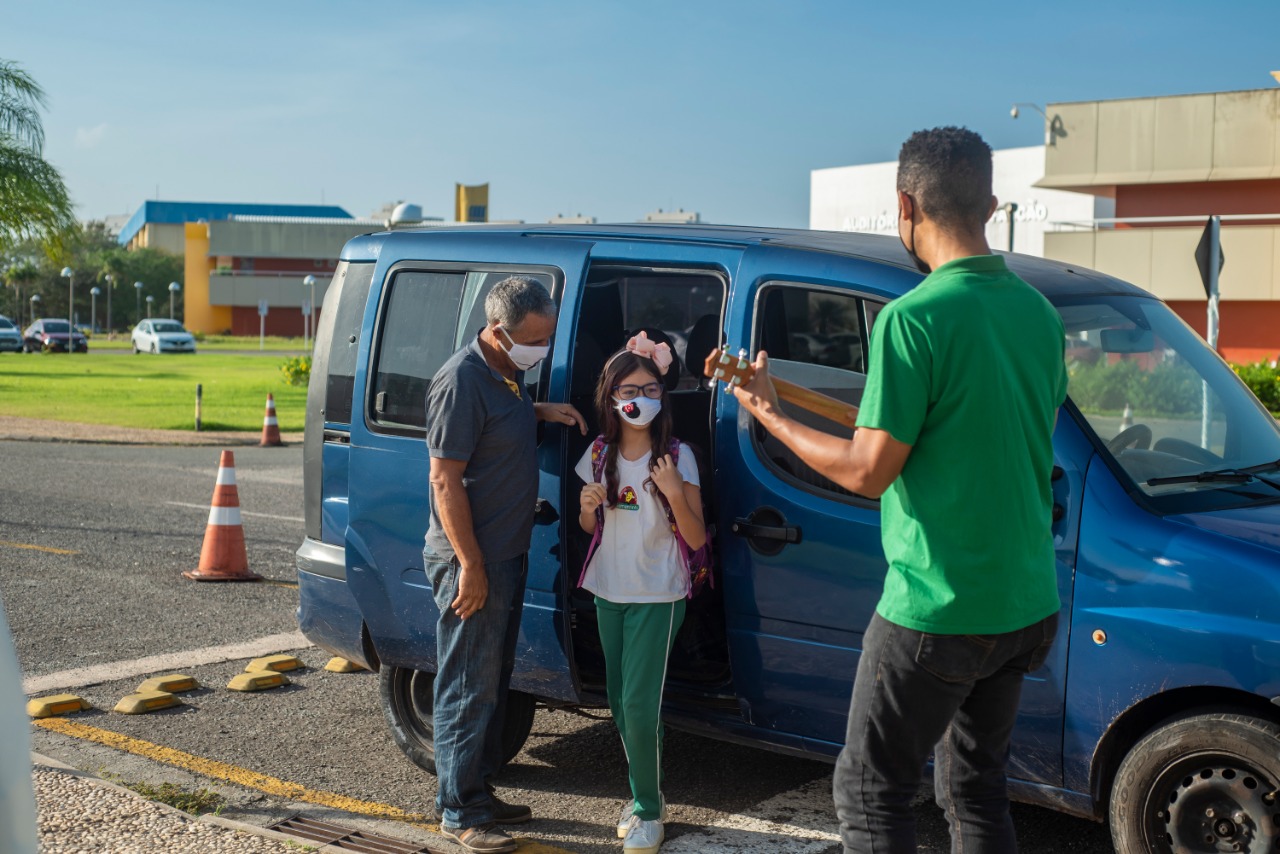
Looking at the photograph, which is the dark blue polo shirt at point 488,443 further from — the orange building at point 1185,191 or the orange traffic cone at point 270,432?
the orange building at point 1185,191

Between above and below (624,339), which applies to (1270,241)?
above

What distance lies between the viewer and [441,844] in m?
4.62

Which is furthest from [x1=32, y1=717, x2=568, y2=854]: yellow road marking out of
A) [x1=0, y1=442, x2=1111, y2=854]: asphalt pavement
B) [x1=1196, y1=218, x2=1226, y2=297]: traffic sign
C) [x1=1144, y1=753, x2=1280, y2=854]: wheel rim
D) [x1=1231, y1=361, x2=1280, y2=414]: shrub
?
[x1=1231, y1=361, x2=1280, y2=414]: shrub

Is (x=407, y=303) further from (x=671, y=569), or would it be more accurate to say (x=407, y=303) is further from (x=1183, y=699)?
(x=1183, y=699)

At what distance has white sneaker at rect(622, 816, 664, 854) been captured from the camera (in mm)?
4418

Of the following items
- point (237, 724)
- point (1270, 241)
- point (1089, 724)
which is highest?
point (1270, 241)

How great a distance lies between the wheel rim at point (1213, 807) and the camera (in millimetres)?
3625

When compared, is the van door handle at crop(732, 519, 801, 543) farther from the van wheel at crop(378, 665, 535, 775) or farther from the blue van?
the van wheel at crop(378, 665, 535, 775)

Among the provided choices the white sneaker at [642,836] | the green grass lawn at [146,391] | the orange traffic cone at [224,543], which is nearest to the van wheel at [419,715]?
the white sneaker at [642,836]

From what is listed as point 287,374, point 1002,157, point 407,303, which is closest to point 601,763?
point 407,303

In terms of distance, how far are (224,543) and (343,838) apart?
16.9ft

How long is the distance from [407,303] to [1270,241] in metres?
29.3

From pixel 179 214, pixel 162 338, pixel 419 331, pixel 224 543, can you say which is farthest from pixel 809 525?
pixel 179 214

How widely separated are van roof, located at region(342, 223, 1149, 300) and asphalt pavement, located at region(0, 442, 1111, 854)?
187 cm
